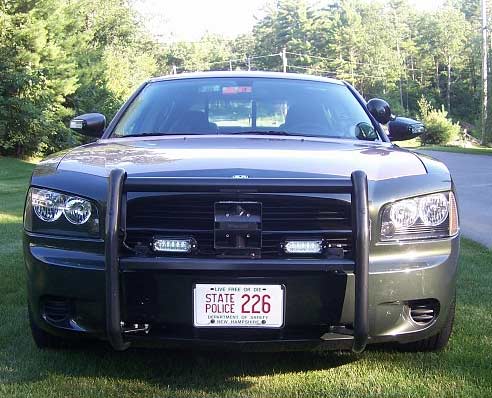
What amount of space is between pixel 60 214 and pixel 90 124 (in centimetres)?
165

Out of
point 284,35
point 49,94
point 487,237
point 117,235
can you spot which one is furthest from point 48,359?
point 284,35

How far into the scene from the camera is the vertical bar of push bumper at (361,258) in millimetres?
2547

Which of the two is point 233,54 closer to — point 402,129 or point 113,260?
point 402,129

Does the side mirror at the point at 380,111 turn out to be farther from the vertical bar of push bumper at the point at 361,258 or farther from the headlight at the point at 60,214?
the headlight at the point at 60,214

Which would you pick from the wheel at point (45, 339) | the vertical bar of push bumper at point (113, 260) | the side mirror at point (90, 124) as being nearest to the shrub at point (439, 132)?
the side mirror at point (90, 124)

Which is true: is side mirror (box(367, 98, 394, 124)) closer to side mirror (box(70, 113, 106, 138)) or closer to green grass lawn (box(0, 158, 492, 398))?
green grass lawn (box(0, 158, 492, 398))

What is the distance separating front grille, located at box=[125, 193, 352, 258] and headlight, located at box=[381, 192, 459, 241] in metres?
0.22

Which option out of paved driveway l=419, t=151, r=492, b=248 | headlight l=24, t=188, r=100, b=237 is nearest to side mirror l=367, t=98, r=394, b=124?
headlight l=24, t=188, r=100, b=237

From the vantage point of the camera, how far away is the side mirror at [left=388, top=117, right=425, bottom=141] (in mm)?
4465

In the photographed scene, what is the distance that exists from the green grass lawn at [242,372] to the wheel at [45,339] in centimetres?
6

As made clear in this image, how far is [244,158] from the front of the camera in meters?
2.96

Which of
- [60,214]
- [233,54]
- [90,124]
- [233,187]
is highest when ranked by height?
[233,54]

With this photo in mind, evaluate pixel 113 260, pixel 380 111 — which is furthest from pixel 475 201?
pixel 113 260

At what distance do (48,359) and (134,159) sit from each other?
1.17 meters
